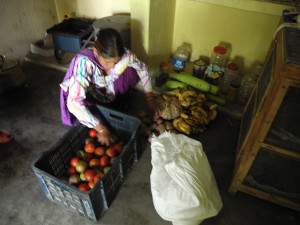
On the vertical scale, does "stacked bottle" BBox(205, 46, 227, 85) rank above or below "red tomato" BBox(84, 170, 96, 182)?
above

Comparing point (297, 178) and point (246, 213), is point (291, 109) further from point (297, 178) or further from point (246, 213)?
point (246, 213)

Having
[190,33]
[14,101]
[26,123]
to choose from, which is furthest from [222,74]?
[14,101]

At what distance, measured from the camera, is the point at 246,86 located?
7.28 ft

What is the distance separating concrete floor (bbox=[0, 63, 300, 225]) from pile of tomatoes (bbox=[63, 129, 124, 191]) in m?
0.20

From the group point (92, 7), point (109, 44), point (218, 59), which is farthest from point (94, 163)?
point (92, 7)

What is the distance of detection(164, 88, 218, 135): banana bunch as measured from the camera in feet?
6.51

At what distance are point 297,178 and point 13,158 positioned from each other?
197 centimetres

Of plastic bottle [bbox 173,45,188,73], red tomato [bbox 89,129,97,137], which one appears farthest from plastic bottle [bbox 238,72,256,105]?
red tomato [bbox 89,129,97,137]

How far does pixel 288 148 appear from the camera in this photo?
123 centimetres

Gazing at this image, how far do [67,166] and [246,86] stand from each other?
1726 millimetres

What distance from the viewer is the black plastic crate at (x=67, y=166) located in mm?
1322

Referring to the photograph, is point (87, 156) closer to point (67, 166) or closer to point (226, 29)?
point (67, 166)

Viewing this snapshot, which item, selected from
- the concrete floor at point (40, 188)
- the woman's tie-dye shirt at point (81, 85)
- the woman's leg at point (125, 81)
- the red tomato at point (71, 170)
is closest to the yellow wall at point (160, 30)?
the woman's leg at point (125, 81)

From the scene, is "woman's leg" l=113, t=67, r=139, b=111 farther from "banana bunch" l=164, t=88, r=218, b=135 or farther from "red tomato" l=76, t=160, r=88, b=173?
"red tomato" l=76, t=160, r=88, b=173
